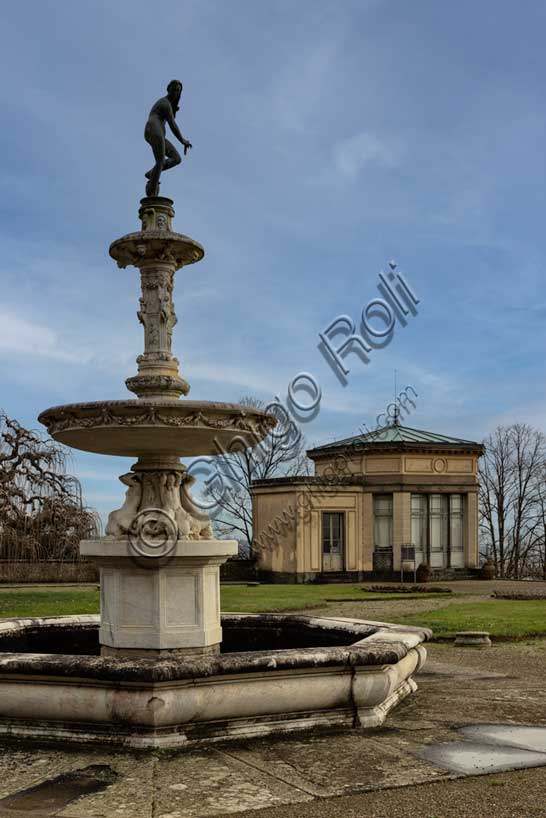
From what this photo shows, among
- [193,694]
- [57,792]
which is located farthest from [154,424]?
[57,792]

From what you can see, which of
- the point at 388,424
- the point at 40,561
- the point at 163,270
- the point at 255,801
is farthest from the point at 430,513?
the point at 255,801

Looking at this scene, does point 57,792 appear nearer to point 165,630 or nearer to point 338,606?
point 165,630

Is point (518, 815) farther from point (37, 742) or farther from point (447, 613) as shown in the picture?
point (447, 613)

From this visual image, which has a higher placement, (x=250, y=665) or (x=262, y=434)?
(x=262, y=434)

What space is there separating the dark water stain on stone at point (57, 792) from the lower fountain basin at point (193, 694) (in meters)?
0.59

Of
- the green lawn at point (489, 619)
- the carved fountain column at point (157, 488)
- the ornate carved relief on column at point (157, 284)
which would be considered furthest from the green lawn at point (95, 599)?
the ornate carved relief on column at point (157, 284)

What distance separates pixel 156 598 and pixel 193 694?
1.38m

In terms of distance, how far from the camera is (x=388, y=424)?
39688 mm

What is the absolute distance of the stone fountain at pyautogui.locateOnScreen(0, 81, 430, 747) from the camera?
684 cm

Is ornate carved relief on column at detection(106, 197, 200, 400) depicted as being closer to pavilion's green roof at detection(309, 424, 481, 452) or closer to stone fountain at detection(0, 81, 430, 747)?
stone fountain at detection(0, 81, 430, 747)

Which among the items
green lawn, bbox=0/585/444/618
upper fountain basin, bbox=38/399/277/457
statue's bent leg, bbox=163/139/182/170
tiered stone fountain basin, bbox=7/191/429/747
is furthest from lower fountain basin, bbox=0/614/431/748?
green lawn, bbox=0/585/444/618

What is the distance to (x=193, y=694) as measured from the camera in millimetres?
6789

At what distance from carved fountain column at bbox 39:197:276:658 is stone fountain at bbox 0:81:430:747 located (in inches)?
0.5

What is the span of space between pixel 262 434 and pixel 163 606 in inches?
68.7
